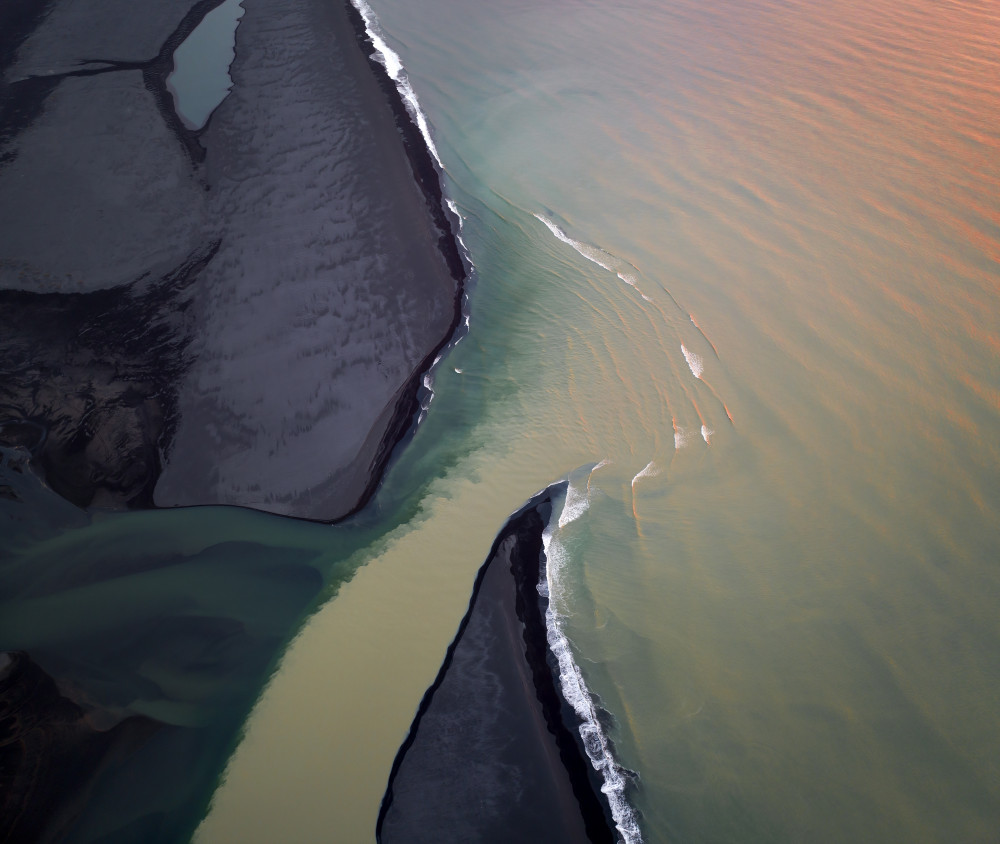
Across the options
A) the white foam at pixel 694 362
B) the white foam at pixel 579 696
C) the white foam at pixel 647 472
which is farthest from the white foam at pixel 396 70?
the white foam at pixel 579 696

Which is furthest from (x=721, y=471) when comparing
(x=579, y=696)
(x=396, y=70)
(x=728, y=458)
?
(x=396, y=70)

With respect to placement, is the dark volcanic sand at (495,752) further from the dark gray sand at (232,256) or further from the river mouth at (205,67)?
the river mouth at (205,67)

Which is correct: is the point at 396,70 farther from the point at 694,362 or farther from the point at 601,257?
the point at 694,362

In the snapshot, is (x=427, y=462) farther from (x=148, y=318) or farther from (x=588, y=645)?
(x=148, y=318)

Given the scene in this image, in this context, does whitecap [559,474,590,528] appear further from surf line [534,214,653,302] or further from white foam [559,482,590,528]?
surf line [534,214,653,302]

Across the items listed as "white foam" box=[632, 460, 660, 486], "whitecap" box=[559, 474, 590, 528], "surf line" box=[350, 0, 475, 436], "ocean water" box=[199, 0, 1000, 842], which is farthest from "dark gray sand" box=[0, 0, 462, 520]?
"white foam" box=[632, 460, 660, 486]

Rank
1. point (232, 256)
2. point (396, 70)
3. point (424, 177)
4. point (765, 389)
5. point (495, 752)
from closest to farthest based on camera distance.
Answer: point (495, 752)
point (765, 389)
point (232, 256)
point (424, 177)
point (396, 70)
